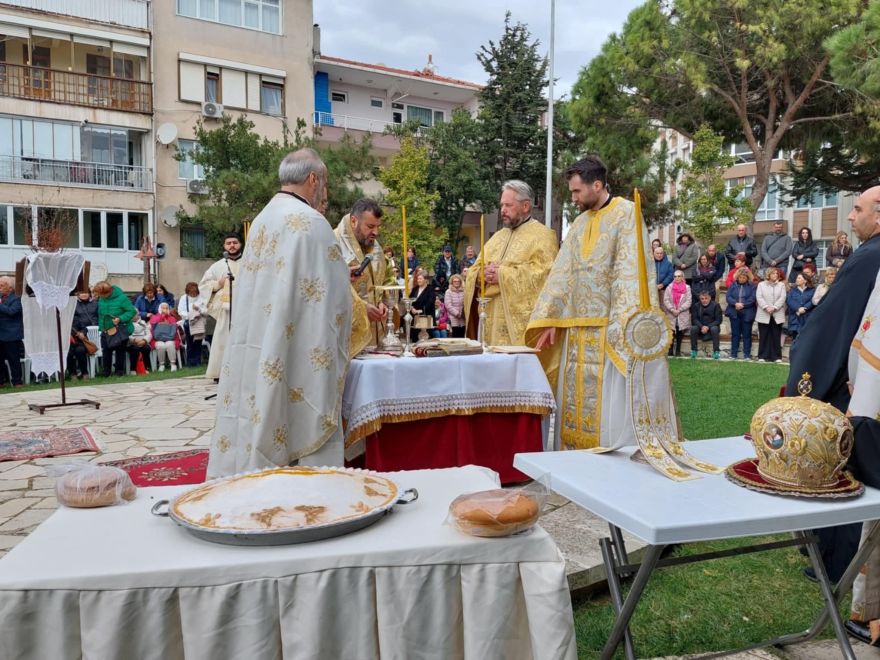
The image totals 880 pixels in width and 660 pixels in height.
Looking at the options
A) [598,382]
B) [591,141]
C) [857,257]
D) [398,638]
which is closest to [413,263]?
[591,141]

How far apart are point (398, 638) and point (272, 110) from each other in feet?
91.1

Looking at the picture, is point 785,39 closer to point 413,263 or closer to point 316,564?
point 413,263

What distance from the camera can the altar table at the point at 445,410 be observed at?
424cm

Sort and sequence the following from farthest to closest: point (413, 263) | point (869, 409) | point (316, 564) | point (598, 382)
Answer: point (413, 263)
point (598, 382)
point (869, 409)
point (316, 564)

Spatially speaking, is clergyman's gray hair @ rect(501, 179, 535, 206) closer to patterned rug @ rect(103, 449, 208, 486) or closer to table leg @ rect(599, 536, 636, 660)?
patterned rug @ rect(103, 449, 208, 486)

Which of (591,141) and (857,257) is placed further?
(591,141)

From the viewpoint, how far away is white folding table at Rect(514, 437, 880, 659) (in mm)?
1765

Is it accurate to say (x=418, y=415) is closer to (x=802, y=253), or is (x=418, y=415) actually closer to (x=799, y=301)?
(x=799, y=301)

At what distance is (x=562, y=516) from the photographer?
4.14 metres

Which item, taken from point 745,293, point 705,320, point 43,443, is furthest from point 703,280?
point 43,443

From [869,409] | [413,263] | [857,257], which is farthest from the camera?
[413,263]

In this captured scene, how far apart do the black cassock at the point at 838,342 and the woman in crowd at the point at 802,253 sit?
41.1ft

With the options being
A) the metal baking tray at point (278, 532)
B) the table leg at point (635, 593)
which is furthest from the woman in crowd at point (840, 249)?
the metal baking tray at point (278, 532)

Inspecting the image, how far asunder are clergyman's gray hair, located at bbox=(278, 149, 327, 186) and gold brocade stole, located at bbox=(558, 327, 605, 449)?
204 cm
